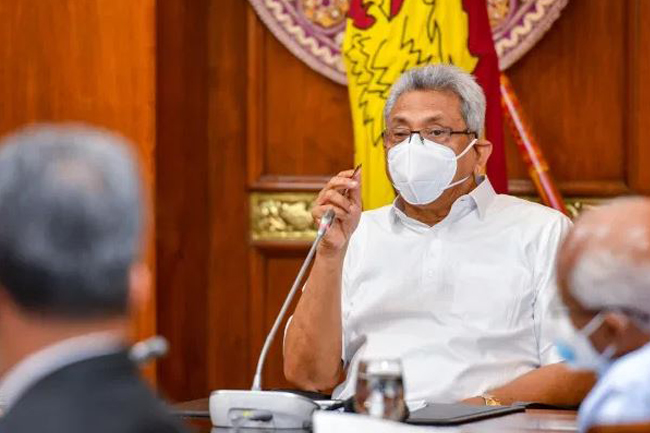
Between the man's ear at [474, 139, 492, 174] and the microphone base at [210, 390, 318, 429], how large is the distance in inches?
38.3

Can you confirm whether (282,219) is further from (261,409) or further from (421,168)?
(261,409)

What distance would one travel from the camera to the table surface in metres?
1.93

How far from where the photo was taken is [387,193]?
3111mm

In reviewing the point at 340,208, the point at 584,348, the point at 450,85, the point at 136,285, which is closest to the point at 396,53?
the point at 450,85

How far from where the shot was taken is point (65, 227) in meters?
1.00

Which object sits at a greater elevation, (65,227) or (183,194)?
(65,227)

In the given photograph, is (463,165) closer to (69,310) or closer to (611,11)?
(611,11)

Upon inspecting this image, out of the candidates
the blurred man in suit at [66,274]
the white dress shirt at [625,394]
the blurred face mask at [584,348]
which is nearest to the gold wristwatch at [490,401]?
the blurred face mask at [584,348]

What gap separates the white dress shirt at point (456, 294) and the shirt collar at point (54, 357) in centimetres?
163

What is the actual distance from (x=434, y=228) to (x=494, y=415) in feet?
2.52

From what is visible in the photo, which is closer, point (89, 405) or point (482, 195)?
point (89, 405)

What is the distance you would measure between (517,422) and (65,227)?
1.17 meters

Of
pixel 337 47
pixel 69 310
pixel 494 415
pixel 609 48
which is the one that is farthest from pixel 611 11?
pixel 69 310

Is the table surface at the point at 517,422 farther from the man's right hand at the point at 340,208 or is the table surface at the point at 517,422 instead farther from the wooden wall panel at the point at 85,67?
the wooden wall panel at the point at 85,67
